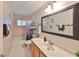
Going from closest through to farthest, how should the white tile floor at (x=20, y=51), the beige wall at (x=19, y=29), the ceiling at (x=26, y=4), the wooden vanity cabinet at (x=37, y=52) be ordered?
the wooden vanity cabinet at (x=37, y=52), the ceiling at (x=26, y=4), the white tile floor at (x=20, y=51), the beige wall at (x=19, y=29)

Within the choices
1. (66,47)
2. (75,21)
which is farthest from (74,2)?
(66,47)

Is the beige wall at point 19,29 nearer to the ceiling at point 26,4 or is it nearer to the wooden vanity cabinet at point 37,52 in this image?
the ceiling at point 26,4

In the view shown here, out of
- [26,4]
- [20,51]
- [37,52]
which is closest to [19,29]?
[20,51]

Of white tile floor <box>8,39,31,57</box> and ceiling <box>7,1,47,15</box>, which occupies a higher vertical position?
ceiling <box>7,1,47,15</box>

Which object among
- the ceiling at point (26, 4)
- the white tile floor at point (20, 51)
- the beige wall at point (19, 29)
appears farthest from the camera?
the beige wall at point (19, 29)

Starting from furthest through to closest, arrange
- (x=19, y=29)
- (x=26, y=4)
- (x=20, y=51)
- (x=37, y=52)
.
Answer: (x=19, y=29) < (x=20, y=51) < (x=26, y=4) < (x=37, y=52)

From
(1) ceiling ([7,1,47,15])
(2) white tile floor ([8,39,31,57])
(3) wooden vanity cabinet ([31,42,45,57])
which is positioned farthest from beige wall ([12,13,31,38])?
(3) wooden vanity cabinet ([31,42,45,57])

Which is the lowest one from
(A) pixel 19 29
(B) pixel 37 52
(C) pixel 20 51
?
(C) pixel 20 51

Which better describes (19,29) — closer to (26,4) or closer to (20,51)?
(20,51)

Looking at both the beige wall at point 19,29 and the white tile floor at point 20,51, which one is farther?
the beige wall at point 19,29

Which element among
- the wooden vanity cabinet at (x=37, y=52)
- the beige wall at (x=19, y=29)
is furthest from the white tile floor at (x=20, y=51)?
the beige wall at (x=19, y=29)

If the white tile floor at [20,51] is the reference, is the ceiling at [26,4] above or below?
above

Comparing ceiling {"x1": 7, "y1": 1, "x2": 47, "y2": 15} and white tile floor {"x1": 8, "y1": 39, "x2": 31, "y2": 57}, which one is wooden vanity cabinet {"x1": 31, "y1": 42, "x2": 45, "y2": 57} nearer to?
white tile floor {"x1": 8, "y1": 39, "x2": 31, "y2": 57}

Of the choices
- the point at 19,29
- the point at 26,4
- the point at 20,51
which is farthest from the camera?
the point at 19,29
